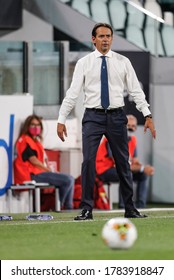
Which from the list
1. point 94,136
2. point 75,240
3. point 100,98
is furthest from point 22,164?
point 75,240

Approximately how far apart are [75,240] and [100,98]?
2.43 metres

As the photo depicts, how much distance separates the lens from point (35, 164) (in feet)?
59.1

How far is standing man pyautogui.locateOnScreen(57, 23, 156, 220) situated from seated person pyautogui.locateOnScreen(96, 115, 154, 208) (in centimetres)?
529

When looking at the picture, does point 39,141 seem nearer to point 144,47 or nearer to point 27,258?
point 144,47

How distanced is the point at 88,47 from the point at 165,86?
1476 millimetres

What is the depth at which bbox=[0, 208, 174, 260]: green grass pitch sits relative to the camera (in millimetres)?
10484

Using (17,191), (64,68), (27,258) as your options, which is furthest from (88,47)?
(27,258)

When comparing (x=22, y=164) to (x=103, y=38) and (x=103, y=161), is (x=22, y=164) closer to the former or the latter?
(x=103, y=161)

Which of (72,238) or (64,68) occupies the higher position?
(64,68)

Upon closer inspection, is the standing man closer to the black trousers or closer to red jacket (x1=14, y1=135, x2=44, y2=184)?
the black trousers

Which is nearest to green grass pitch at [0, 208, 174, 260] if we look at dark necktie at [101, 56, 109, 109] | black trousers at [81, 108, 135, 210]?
black trousers at [81, 108, 135, 210]

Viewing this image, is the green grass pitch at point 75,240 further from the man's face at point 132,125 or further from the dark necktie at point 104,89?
the man's face at point 132,125

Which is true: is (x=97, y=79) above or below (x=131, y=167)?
above

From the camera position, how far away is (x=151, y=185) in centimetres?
2114
